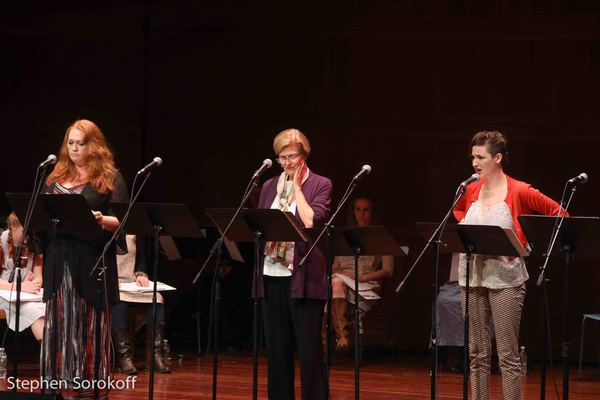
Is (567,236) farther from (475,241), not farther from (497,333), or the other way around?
(497,333)

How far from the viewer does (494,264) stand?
498 cm

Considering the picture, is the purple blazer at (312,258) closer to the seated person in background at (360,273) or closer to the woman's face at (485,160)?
the woman's face at (485,160)

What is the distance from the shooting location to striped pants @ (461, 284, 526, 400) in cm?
498

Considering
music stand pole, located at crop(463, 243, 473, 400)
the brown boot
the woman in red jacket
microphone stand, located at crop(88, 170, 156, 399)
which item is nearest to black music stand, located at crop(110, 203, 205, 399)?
microphone stand, located at crop(88, 170, 156, 399)

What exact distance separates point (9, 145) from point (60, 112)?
0.52 metres

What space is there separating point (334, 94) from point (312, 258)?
13.7 feet

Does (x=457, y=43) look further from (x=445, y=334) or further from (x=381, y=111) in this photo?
(x=445, y=334)

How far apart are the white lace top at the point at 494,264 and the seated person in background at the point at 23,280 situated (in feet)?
9.44

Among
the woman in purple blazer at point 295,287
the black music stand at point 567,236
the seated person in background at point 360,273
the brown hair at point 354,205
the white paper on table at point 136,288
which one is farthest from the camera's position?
the brown hair at point 354,205

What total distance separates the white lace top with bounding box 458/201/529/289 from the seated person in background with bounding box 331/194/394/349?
3.37 m

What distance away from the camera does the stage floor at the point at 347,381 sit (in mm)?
6785

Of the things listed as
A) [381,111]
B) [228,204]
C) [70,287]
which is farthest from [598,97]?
[70,287]

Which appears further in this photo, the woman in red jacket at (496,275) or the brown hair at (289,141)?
the brown hair at (289,141)

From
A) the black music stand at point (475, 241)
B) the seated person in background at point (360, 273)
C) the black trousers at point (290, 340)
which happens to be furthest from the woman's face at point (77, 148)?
the seated person in background at point (360, 273)
